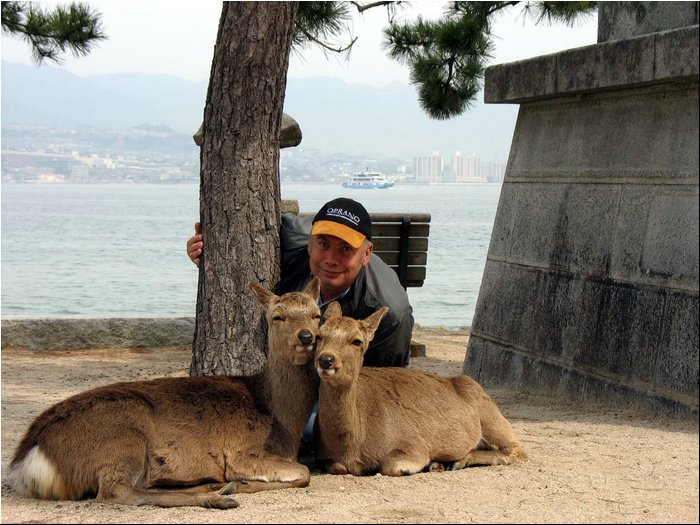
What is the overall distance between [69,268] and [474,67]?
83.2 feet

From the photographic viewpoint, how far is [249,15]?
6816mm

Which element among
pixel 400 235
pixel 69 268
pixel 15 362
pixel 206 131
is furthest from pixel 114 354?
pixel 69 268

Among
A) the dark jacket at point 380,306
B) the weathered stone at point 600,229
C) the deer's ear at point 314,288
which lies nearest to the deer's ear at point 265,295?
the deer's ear at point 314,288

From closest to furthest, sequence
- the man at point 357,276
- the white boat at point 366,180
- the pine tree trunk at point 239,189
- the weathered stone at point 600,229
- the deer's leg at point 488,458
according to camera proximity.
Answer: the weathered stone at point 600,229, the deer's leg at point 488,458, the man at point 357,276, the pine tree trunk at point 239,189, the white boat at point 366,180

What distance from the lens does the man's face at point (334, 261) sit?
19.5 ft

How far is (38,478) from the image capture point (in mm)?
4945

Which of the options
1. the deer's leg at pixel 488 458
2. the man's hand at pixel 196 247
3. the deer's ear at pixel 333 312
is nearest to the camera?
the deer's ear at pixel 333 312

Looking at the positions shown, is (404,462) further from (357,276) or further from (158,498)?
(158,498)

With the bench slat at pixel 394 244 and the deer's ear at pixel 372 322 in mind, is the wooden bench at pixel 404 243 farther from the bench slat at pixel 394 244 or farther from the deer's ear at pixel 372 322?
the deer's ear at pixel 372 322

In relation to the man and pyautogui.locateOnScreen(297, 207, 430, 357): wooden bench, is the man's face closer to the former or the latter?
the man

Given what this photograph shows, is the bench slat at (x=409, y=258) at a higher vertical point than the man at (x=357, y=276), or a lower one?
lower

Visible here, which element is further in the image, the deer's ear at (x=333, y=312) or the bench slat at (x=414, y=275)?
the bench slat at (x=414, y=275)

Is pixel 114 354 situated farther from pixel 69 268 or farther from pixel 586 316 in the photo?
pixel 69 268

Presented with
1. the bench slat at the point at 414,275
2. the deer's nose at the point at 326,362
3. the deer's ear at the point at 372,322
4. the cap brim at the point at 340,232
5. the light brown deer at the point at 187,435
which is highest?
the cap brim at the point at 340,232
